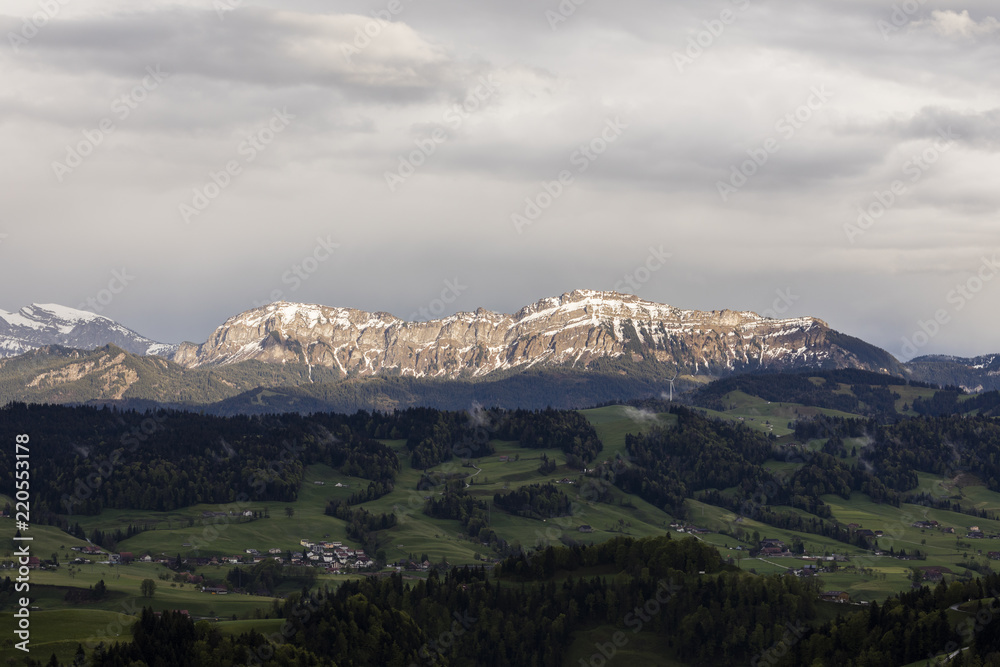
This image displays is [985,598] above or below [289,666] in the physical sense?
above

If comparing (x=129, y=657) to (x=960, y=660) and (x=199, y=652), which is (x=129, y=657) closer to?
(x=199, y=652)

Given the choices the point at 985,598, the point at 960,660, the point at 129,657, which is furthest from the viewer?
the point at 985,598

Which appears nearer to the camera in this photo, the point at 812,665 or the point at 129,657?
the point at 129,657

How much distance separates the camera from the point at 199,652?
→ 192 meters

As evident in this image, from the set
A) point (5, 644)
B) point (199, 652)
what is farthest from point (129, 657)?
point (5, 644)

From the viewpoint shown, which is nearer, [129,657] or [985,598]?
[129,657]

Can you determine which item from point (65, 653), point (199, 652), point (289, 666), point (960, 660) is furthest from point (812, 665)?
point (65, 653)

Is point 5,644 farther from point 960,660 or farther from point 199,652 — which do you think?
point 960,660

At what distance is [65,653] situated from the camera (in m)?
193

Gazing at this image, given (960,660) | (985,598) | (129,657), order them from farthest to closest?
(985,598) < (129,657) < (960,660)

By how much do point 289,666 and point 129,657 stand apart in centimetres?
2720

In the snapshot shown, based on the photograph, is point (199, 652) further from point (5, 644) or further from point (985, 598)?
point (985, 598)

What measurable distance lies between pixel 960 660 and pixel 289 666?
112m

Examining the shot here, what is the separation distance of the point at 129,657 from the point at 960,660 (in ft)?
446
